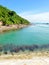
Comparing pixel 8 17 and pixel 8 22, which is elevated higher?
pixel 8 17

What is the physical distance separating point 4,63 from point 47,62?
4.35m

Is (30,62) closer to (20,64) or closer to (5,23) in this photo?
(20,64)

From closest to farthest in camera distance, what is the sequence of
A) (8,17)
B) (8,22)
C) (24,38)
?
(24,38), (8,22), (8,17)

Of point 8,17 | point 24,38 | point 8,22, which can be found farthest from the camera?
point 8,17

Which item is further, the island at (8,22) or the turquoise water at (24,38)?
the island at (8,22)

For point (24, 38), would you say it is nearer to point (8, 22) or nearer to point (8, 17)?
point (8, 22)

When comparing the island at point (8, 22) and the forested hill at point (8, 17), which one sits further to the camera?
the forested hill at point (8, 17)

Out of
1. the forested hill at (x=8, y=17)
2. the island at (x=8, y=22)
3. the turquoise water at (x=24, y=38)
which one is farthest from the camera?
the forested hill at (x=8, y=17)

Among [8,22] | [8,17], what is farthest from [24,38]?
[8,17]

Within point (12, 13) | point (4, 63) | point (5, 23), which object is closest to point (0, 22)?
point (5, 23)

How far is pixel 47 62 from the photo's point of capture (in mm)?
17250

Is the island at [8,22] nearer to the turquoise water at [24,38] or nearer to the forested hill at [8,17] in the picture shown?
the forested hill at [8,17]

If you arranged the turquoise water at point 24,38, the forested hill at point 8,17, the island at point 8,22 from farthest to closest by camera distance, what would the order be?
the forested hill at point 8,17, the island at point 8,22, the turquoise water at point 24,38

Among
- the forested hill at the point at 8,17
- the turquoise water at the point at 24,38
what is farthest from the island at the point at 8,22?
the turquoise water at the point at 24,38
